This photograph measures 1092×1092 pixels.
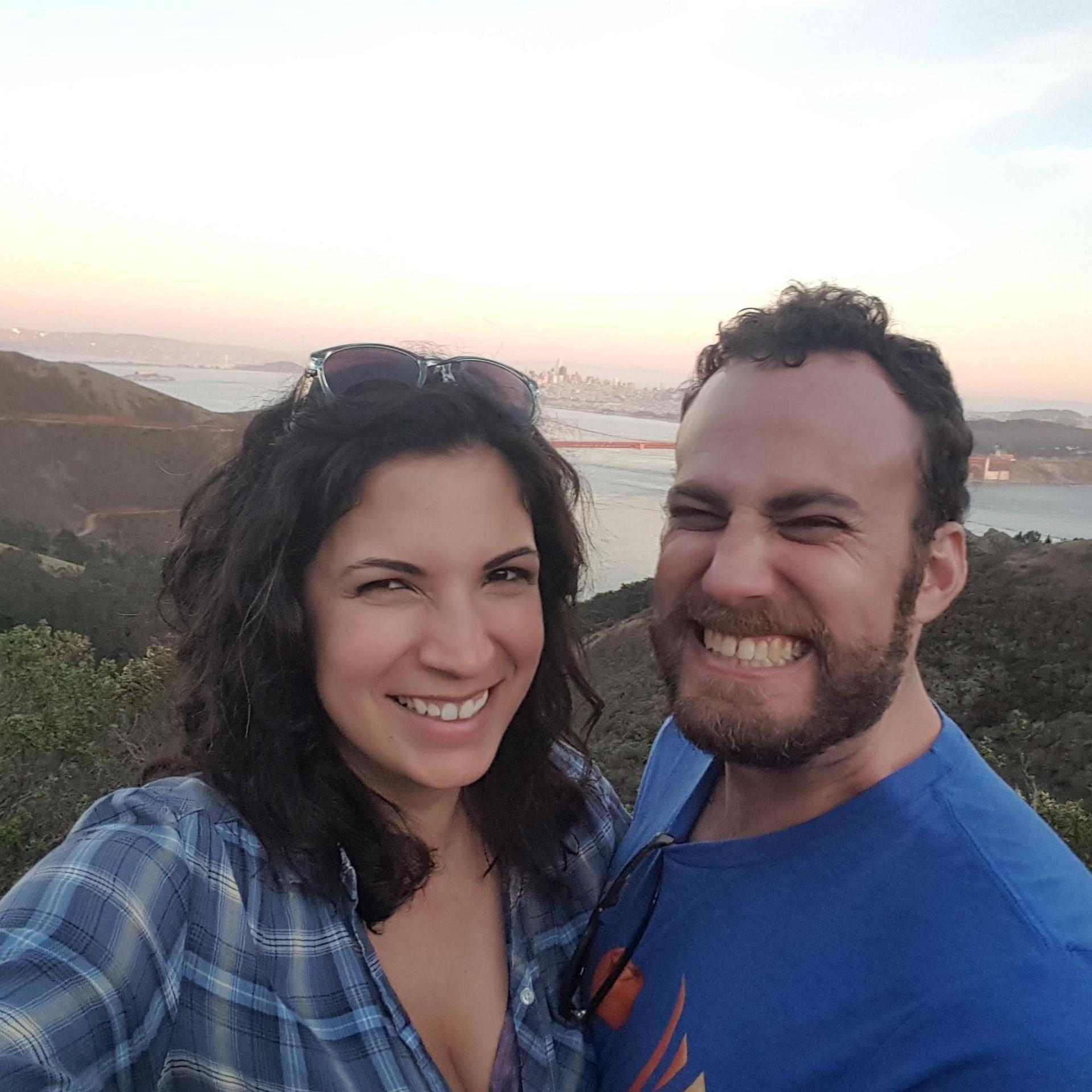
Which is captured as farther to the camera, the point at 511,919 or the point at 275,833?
the point at 511,919

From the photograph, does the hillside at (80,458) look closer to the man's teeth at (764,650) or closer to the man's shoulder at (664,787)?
the man's shoulder at (664,787)

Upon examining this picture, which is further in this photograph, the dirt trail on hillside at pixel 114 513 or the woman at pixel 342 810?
the dirt trail on hillside at pixel 114 513

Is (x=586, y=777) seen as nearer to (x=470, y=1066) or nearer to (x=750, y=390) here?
(x=470, y=1066)

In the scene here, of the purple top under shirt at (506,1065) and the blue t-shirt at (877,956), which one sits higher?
the blue t-shirt at (877,956)

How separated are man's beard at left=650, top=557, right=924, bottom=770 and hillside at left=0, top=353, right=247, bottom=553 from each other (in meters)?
54.4

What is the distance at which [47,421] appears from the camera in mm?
66188

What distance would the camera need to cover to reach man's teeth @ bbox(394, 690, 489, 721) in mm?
1843

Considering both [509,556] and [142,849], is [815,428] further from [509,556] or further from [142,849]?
[142,849]

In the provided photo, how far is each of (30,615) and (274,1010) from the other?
30335 millimetres

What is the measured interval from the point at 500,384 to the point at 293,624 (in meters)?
0.81

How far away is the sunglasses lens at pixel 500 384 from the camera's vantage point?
2.10m

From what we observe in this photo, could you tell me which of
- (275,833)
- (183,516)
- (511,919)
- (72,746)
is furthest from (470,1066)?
(72,746)

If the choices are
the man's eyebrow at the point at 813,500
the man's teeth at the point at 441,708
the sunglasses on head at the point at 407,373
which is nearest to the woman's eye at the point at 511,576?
the man's teeth at the point at 441,708

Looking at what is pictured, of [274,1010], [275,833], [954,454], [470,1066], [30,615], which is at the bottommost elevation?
[30,615]
